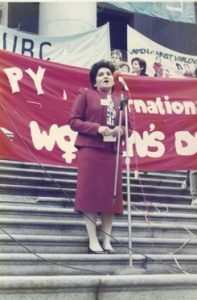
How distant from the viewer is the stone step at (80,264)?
4.23 m

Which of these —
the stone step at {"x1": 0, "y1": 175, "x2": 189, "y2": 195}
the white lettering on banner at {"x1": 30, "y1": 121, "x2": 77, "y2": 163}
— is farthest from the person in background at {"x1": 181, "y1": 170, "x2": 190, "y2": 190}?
the white lettering on banner at {"x1": 30, "y1": 121, "x2": 77, "y2": 163}

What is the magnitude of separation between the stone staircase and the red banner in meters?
0.38

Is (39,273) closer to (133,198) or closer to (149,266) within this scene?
(149,266)

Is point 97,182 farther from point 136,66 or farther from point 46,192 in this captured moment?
point 136,66

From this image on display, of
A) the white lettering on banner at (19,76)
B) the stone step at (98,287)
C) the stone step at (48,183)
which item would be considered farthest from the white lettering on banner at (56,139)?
the stone step at (98,287)

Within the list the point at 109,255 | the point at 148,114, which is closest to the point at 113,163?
the point at 109,255

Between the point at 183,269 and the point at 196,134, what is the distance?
2275 millimetres

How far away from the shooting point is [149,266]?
464 cm

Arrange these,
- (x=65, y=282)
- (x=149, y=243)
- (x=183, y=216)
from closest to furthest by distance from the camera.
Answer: (x=65, y=282) < (x=149, y=243) < (x=183, y=216)

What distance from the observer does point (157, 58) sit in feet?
32.2

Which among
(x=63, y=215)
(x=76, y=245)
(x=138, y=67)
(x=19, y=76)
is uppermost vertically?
Answer: (x=138, y=67)

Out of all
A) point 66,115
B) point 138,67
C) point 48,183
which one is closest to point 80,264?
point 48,183

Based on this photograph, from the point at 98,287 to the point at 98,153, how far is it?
1466 millimetres

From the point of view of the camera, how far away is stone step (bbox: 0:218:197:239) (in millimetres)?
4902
